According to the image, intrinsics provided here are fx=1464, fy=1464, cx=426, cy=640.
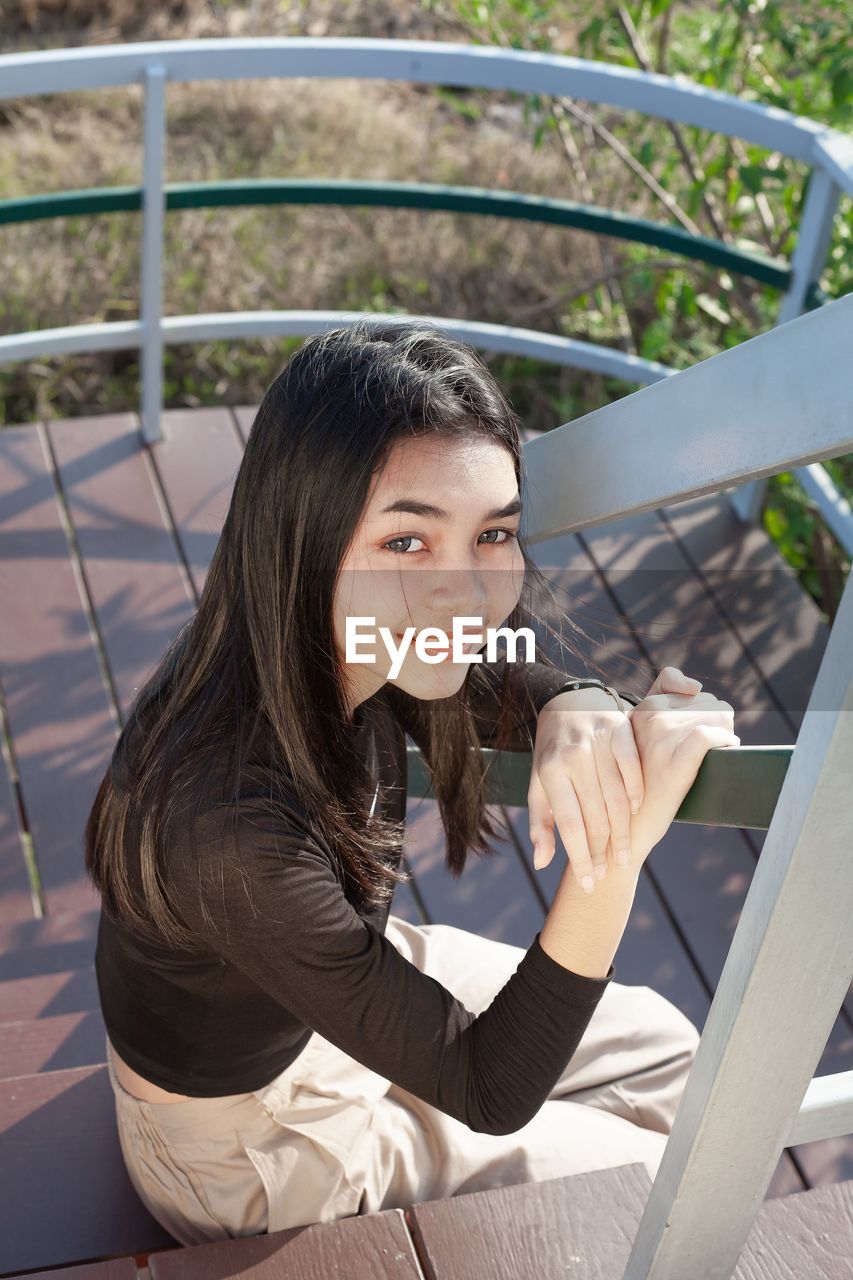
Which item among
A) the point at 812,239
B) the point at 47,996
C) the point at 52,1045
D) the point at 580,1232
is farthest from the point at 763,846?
the point at 812,239

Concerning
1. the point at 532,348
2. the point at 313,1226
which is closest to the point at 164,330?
the point at 532,348

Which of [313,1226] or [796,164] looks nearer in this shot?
[313,1226]

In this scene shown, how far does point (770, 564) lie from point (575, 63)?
40.9 inches

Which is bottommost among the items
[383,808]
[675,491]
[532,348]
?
[383,808]

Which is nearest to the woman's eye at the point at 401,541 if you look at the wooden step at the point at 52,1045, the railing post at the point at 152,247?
the wooden step at the point at 52,1045

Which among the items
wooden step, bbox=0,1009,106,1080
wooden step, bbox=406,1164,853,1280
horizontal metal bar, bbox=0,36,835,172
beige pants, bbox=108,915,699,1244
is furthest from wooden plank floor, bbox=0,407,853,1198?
horizontal metal bar, bbox=0,36,835,172

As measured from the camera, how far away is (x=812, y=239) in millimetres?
2715

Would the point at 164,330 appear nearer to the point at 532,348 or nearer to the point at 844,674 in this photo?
the point at 532,348

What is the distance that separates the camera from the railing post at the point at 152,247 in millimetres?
2715

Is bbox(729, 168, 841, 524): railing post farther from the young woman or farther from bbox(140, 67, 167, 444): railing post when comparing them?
the young woman

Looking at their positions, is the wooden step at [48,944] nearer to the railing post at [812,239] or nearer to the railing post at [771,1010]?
the railing post at [771,1010]

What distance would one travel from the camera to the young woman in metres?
1.12

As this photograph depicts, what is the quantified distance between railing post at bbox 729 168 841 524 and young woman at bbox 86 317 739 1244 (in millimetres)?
1588

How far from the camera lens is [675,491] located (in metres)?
1.01
